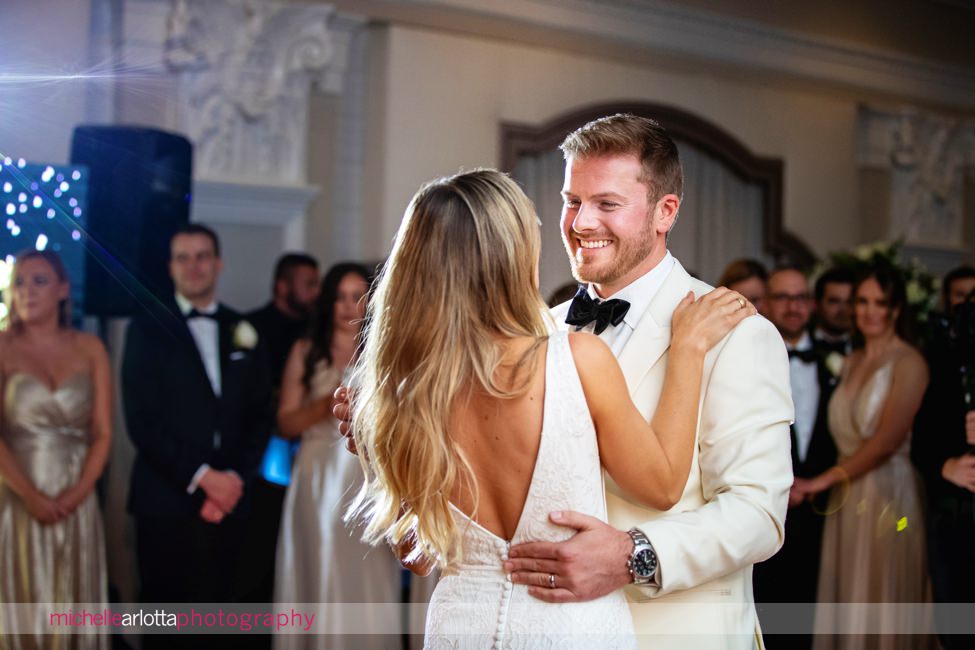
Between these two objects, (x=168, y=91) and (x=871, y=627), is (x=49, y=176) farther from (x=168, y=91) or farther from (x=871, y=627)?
(x=871, y=627)

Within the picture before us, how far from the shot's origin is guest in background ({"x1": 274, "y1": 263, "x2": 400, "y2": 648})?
429 cm

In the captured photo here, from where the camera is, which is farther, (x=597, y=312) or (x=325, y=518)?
(x=325, y=518)

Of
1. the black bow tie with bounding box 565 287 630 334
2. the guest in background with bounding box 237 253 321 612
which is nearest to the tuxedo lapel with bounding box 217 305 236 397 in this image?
the guest in background with bounding box 237 253 321 612

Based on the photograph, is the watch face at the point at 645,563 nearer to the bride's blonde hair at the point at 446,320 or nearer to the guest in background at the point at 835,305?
the bride's blonde hair at the point at 446,320

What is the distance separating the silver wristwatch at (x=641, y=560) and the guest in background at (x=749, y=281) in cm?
322

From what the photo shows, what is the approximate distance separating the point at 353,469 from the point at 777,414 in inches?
105

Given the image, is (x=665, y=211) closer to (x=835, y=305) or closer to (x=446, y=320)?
(x=446, y=320)

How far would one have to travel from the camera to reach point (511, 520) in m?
1.88

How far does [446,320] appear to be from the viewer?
1.80m

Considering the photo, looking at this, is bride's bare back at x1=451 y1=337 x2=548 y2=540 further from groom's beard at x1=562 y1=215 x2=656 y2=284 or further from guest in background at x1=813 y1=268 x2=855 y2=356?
guest in background at x1=813 y1=268 x2=855 y2=356

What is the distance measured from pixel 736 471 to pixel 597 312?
452 mm

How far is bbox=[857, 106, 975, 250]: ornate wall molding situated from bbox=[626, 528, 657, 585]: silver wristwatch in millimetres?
6983

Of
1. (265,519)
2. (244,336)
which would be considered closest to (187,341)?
(244,336)

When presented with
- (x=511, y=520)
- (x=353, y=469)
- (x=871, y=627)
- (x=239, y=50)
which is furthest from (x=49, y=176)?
(x=871, y=627)
